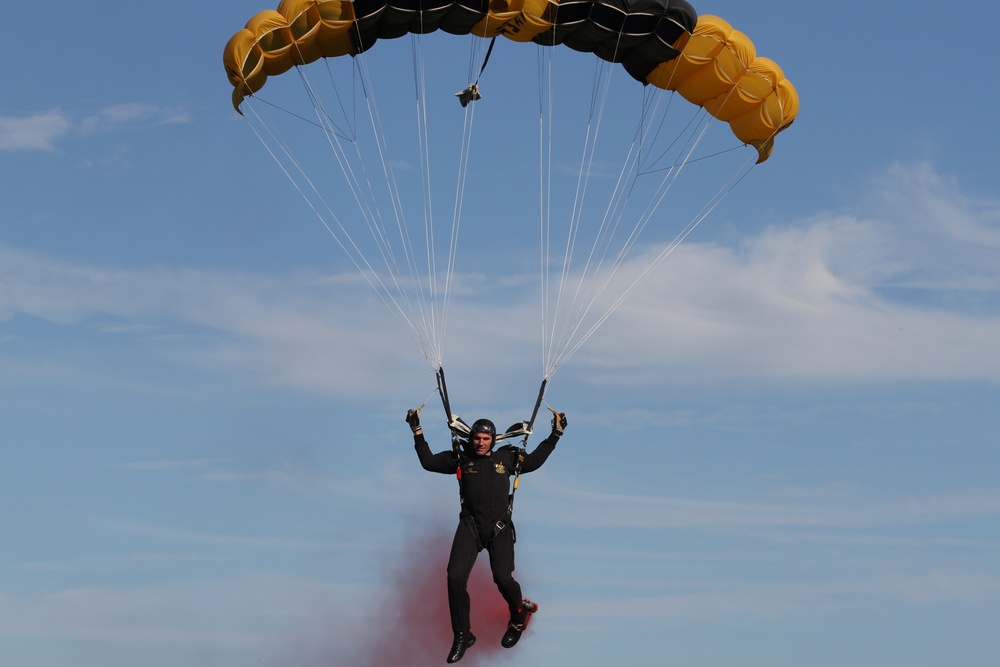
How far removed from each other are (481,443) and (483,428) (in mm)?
175

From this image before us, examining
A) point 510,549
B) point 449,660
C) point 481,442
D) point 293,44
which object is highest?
point 293,44

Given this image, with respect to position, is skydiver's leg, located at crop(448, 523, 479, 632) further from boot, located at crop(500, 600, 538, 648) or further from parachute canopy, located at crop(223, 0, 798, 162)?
parachute canopy, located at crop(223, 0, 798, 162)

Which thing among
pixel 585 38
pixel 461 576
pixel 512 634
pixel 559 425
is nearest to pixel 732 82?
pixel 585 38

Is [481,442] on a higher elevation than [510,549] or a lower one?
higher

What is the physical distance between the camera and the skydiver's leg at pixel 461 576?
631 inches

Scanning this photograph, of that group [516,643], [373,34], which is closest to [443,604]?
[516,643]

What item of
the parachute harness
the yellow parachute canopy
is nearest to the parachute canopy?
the yellow parachute canopy

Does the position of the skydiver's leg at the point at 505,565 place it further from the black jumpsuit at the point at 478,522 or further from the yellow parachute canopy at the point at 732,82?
the yellow parachute canopy at the point at 732,82

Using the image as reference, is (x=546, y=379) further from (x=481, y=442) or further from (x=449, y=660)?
(x=449, y=660)

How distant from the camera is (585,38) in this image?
18.8 meters

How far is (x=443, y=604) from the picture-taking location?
867 inches

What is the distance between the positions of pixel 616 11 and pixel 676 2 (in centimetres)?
79

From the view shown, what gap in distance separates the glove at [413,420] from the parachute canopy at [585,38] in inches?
183

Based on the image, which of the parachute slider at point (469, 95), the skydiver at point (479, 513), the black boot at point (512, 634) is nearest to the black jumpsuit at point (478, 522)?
the skydiver at point (479, 513)
